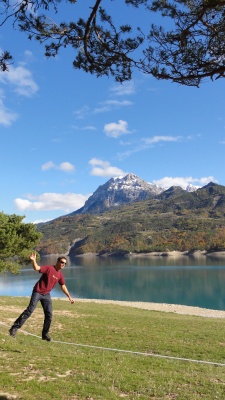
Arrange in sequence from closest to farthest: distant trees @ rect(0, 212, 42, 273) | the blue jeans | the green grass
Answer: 1. the green grass
2. the blue jeans
3. distant trees @ rect(0, 212, 42, 273)

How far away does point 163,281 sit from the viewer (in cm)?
8194

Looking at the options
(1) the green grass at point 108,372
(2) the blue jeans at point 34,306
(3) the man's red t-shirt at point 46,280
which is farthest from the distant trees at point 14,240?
(3) the man's red t-shirt at point 46,280

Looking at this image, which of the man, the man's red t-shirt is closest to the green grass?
the man

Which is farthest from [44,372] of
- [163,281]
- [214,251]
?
[214,251]

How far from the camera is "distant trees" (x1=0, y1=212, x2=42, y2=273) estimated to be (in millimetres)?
27094

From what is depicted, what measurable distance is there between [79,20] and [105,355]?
8.57 meters

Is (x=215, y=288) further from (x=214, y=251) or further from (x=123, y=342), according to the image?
(x=214, y=251)

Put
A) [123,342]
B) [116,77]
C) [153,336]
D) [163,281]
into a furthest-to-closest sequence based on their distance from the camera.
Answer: [163,281]
[153,336]
[123,342]
[116,77]

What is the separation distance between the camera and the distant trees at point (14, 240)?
27.1m

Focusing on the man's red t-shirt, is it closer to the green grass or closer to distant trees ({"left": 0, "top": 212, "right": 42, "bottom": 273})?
the green grass

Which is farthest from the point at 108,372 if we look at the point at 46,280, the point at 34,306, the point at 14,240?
the point at 14,240

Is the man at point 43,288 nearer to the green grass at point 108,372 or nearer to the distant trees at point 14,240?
the green grass at point 108,372

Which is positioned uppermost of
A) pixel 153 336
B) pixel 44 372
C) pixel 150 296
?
pixel 44 372

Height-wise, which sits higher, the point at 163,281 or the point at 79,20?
the point at 79,20
